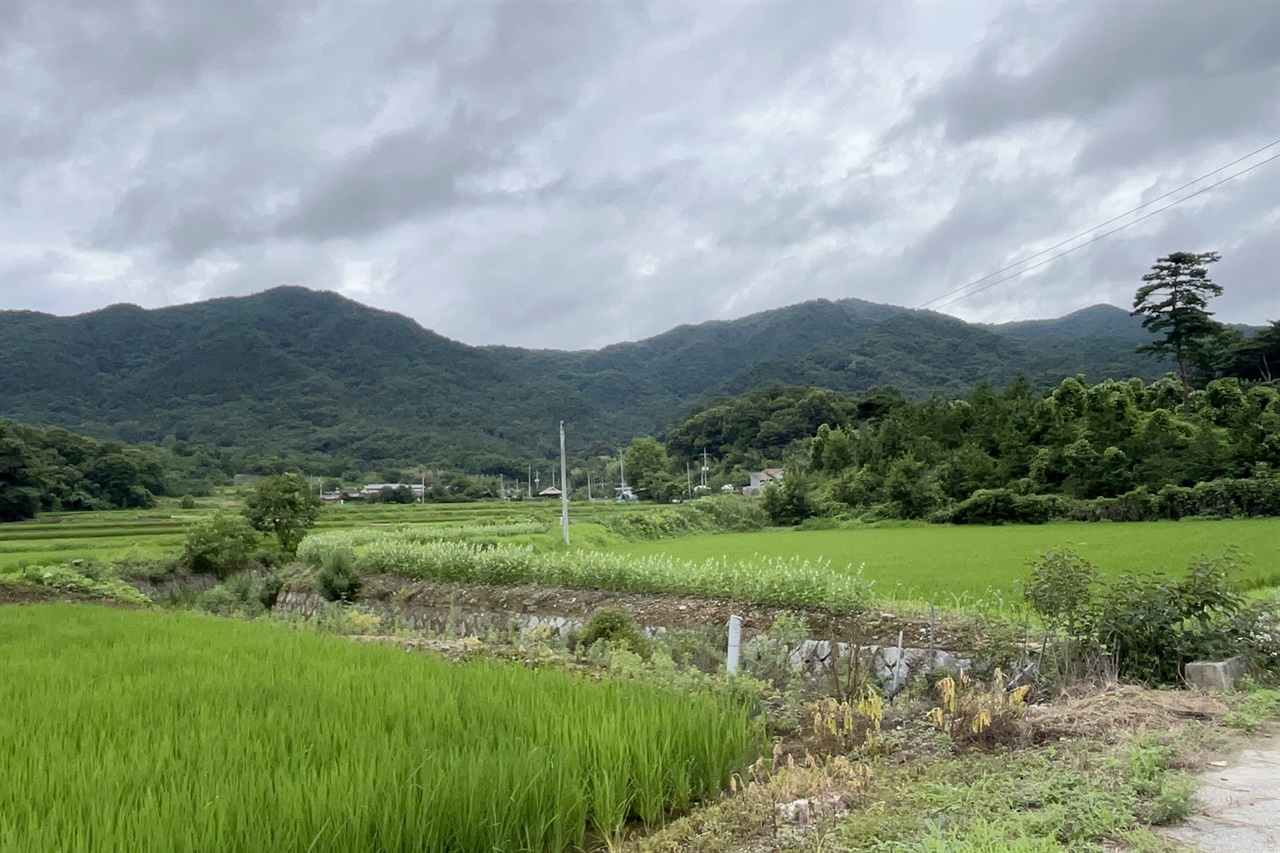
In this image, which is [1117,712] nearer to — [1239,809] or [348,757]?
[1239,809]

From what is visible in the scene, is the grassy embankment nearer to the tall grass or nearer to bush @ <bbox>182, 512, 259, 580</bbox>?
bush @ <bbox>182, 512, 259, 580</bbox>

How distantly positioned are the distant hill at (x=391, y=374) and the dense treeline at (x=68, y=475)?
2753 centimetres

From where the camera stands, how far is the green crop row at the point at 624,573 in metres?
8.70

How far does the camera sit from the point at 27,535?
1032 inches

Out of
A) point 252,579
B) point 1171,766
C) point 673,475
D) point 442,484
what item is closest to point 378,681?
point 1171,766

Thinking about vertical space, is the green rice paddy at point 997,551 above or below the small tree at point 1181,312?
below

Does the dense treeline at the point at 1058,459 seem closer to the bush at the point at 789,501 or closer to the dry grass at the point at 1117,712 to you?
the bush at the point at 789,501

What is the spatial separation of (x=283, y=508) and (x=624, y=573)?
57.9 feet

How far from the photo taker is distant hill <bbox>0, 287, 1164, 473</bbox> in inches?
2923

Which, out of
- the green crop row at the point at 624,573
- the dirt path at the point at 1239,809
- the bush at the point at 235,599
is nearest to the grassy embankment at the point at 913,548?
the green crop row at the point at 624,573

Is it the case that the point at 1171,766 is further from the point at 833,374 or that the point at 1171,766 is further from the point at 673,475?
the point at 833,374

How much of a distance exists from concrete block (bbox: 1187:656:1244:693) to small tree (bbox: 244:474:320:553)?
2496 centimetres

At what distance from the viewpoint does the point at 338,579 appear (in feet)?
50.7

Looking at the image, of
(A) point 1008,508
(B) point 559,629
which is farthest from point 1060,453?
(B) point 559,629
